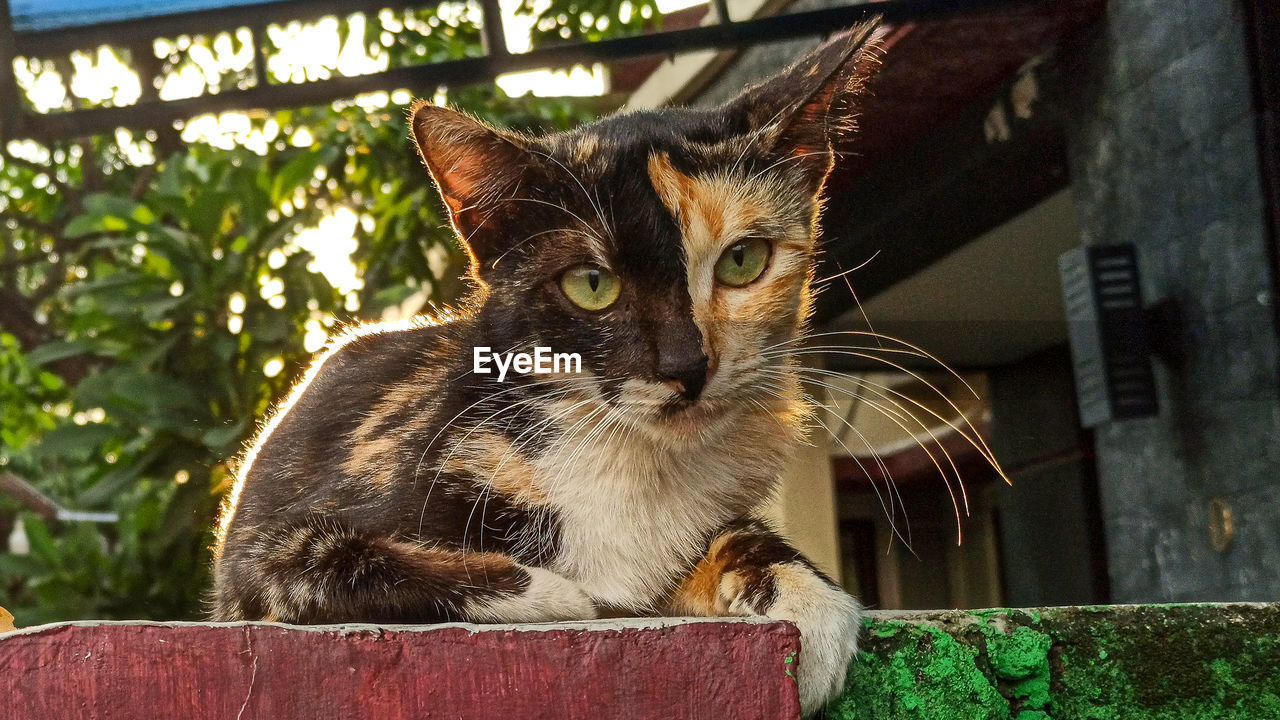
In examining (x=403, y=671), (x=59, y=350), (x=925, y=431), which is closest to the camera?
(x=403, y=671)

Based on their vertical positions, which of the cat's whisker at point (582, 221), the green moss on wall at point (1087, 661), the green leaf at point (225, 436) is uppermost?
the cat's whisker at point (582, 221)

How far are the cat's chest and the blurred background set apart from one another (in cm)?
20

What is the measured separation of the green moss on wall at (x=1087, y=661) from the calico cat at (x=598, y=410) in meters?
0.06

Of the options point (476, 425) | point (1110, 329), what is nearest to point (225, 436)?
point (476, 425)

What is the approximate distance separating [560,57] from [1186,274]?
921 millimetres

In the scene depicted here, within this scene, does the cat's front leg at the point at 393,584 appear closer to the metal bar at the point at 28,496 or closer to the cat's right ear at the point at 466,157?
the cat's right ear at the point at 466,157

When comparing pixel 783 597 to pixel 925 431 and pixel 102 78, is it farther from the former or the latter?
pixel 102 78

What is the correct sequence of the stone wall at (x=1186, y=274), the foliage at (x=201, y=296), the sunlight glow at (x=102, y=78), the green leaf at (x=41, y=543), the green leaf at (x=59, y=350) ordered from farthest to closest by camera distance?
the green leaf at (x=41, y=543) → the green leaf at (x=59, y=350) → the foliage at (x=201, y=296) → the sunlight glow at (x=102, y=78) → the stone wall at (x=1186, y=274)


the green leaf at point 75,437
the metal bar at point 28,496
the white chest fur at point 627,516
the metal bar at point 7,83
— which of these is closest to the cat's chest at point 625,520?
the white chest fur at point 627,516

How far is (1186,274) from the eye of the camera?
155 cm

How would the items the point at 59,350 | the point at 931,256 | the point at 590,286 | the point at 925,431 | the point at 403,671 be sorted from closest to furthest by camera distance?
the point at 403,671
the point at 590,286
the point at 925,431
the point at 931,256
the point at 59,350

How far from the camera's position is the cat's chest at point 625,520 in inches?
39.1

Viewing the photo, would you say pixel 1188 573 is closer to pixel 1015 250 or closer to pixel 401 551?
pixel 1015 250

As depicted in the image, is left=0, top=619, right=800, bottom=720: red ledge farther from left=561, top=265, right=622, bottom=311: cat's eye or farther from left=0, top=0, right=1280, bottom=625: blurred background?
left=0, top=0, right=1280, bottom=625: blurred background
